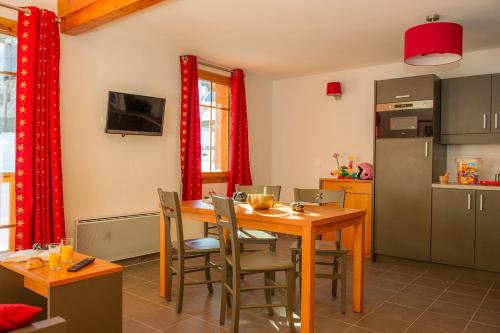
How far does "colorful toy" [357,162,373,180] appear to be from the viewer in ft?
16.0

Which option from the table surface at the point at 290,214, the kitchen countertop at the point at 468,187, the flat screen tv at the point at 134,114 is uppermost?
the flat screen tv at the point at 134,114

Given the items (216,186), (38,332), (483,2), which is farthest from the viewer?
(216,186)

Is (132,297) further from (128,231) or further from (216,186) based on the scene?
(216,186)

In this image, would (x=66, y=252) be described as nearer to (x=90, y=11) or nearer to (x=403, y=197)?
(x=90, y=11)

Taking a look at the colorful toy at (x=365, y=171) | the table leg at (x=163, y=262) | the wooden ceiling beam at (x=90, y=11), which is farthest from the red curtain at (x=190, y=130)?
the colorful toy at (x=365, y=171)

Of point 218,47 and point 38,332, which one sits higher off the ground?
point 218,47

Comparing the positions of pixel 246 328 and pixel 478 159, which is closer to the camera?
pixel 246 328

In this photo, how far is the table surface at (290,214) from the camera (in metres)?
2.48

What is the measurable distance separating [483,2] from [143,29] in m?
3.05

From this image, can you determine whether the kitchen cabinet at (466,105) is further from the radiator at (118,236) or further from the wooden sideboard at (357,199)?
the radiator at (118,236)

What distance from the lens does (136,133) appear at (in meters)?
4.24

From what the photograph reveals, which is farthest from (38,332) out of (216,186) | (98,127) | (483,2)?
(216,186)

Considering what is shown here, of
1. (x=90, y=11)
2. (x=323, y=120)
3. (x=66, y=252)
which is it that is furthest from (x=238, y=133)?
(x=66, y=252)

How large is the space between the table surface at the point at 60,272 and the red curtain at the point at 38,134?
4.02ft
